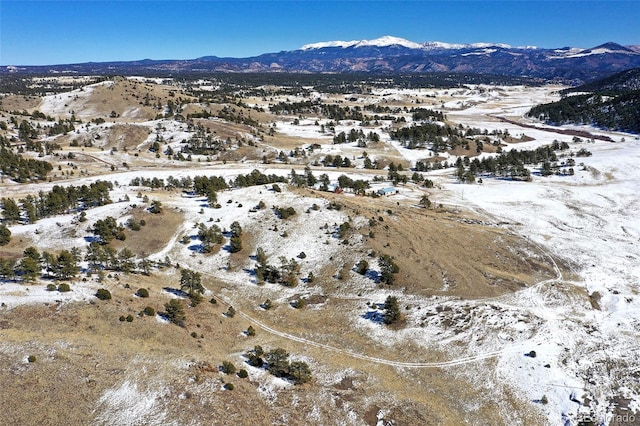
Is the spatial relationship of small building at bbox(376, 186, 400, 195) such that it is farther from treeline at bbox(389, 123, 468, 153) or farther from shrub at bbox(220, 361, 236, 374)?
shrub at bbox(220, 361, 236, 374)

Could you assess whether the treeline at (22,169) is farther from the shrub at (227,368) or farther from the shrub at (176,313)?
the shrub at (227,368)

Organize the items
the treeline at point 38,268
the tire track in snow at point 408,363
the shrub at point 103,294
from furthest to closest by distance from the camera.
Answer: the treeline at point 38,268 < the shrub at point 103,294 < the tire track in snow at point 408,363

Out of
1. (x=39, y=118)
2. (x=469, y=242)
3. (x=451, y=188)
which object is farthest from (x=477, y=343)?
(x=39, y=118)

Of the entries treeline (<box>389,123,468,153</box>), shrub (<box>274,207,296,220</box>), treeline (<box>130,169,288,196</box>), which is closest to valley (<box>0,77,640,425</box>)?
treeline (<box>130,169,288,196</box>)

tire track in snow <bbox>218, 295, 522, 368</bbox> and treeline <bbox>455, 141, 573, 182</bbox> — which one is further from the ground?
treeline <bbox>455, 141, 573, 182</bbox>

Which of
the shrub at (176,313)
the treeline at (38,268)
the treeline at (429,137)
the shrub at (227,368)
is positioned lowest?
the shrub at (227,368)

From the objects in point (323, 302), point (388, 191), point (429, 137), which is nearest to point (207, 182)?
point (388, 191)

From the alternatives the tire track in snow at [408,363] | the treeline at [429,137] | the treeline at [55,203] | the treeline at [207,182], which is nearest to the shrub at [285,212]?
the treeline at [207,182]

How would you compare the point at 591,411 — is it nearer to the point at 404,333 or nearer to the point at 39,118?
the point at 404,333

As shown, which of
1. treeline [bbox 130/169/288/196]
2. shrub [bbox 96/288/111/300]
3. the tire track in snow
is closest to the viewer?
the tire track in snow
